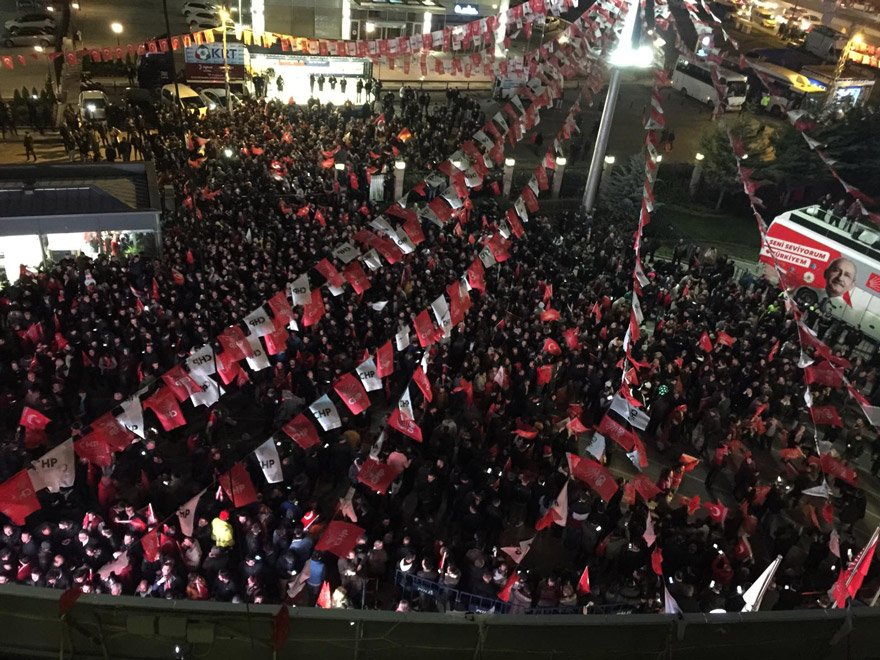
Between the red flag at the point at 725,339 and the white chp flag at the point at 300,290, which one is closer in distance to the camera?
the white chp flag at the point at 300,290

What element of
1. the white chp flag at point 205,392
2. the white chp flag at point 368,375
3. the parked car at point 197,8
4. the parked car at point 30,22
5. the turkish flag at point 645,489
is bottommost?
the turkish flag at point 645,489

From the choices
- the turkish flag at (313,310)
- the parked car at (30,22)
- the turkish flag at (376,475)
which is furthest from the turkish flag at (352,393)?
the parked car at (30,22)

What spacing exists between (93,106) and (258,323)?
1844cm

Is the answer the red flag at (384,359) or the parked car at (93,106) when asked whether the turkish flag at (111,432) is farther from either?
the parked car at (93,106)

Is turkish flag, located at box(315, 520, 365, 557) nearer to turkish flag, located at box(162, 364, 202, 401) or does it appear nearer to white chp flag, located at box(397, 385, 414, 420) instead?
white chp flag, located at box(397, 385, 414, 420)

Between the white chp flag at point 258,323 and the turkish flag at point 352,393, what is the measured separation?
61.6 inches

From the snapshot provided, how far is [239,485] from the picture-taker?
1015cm

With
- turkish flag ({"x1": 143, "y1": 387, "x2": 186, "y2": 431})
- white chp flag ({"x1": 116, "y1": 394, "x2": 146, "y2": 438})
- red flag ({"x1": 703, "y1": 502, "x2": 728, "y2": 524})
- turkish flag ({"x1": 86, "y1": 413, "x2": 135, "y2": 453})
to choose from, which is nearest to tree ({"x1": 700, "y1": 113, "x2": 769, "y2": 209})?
red flag ({"x1": 703, "y1": 502, "x2": 728, "y2": 524})

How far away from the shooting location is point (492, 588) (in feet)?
32.2

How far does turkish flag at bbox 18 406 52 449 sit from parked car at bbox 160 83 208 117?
17.5 metres

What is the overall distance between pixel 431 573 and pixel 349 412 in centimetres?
438

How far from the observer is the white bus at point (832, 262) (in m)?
19.2

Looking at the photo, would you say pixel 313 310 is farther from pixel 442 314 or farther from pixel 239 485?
pixel 239 485

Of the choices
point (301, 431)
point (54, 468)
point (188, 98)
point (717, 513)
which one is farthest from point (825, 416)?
point (188, 98)
